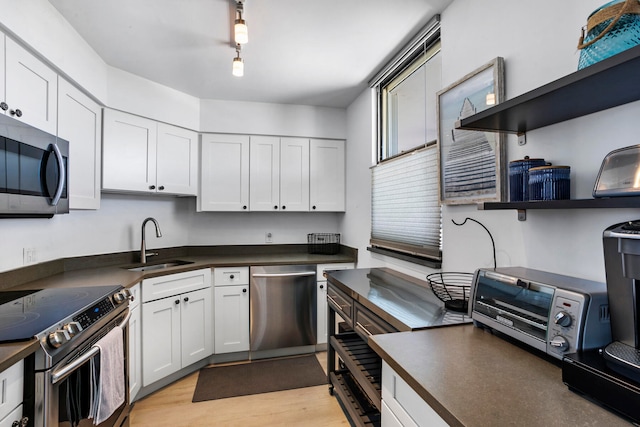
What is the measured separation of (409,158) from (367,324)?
4.04ft

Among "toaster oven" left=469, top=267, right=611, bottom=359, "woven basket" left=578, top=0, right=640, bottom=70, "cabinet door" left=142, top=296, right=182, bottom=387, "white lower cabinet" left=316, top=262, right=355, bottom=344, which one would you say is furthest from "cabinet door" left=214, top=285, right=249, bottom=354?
"woven basket" left=578, top=0, right=640, bottom=70

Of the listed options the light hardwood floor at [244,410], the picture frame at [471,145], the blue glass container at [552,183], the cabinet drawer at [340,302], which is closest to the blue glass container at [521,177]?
the blue glass container at [552,183]

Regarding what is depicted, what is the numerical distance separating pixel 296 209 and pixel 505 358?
2637 millimetres

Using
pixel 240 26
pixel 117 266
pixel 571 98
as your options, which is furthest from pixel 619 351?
pixel 117 266

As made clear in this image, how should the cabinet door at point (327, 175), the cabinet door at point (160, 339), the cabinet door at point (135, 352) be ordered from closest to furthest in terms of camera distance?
the cabinet door at point (135, 352) → the cabinet door at point (160, 339) → the cabinet door at point (327, 175)

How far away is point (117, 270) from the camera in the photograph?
247 cm

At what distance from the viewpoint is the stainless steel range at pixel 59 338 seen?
115 cm

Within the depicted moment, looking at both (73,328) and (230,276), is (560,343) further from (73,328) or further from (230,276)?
(230,276)

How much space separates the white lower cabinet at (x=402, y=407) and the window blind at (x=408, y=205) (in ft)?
3.33

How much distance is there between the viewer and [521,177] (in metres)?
1.20

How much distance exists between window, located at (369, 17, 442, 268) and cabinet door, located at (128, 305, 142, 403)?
1.89m

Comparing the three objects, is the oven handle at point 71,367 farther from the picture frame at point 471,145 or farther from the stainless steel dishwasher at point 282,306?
the picture frame at point 471,145

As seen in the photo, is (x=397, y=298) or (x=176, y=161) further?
(x=176, y=161)

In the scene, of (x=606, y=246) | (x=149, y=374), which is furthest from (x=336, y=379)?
(x=606, y=246)
